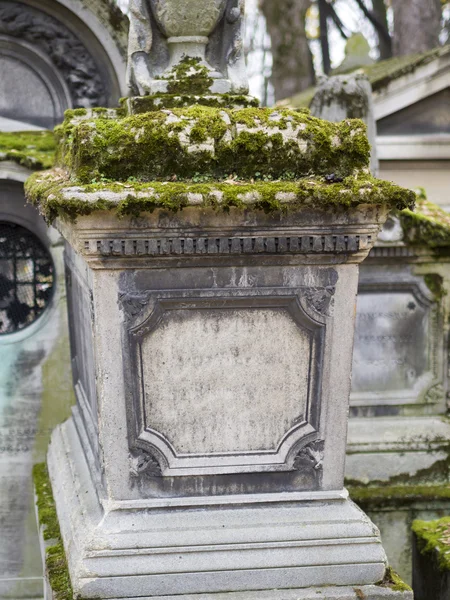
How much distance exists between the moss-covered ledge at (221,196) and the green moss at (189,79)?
0.84m

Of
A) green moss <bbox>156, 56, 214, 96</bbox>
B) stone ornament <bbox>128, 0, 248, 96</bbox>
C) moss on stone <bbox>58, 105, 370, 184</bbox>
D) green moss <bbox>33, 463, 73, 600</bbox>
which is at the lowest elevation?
green moss <bbox>33, 463, 73, 600</bbox>

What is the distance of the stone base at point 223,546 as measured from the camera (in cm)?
335

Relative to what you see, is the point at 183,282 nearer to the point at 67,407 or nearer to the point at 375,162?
the point at 67,407

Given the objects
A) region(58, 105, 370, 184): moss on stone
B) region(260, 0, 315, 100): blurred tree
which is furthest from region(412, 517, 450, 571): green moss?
region(260, 0, 315, 100): blurred tree

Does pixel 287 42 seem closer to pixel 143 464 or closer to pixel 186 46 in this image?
pixel 186 46

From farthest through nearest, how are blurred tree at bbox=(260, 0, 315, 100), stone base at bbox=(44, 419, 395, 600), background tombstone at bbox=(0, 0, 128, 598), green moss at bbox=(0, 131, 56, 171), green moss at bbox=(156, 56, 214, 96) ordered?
1. blurred tree at bbox=(260, 0, 315, 100)
2. background tombstone at bbox=(0, 0, 128, 598)
3. green moss at bbox=(0, 131, 56, 171)
4. green moss at bbox=(156, 56, 214, 96)
5. stone base at bbox=(44, 419, 395, 600)

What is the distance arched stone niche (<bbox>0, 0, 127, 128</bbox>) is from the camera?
5570 millimetres

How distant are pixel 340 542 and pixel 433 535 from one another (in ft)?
4.47

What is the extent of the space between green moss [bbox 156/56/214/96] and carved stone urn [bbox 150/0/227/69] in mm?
80

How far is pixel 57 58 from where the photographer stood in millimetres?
5648

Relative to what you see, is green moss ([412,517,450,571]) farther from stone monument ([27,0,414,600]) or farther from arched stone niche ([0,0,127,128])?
arched stone niche ([0,0,127,128])

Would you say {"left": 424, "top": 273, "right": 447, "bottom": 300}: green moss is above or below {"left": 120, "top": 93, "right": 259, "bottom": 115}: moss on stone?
below

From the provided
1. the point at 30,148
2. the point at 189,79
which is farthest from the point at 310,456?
the point at 30,148

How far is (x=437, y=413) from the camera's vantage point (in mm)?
5859
